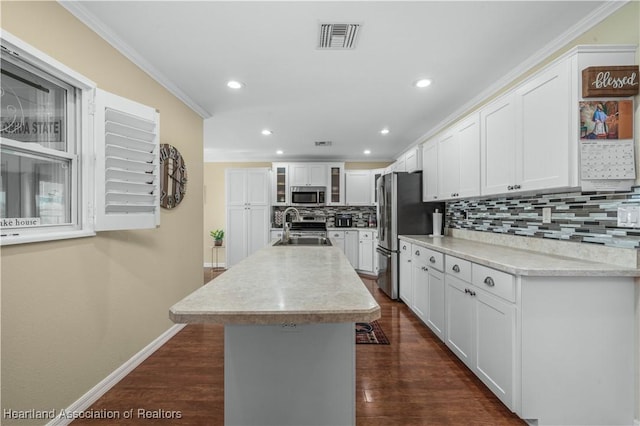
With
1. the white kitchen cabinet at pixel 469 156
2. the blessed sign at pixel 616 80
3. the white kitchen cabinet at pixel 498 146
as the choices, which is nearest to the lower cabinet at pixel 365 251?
the white kitchen cabinet at pixel 469 156

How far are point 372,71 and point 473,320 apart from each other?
2234mm

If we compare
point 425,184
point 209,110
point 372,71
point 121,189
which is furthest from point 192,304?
point 425,184

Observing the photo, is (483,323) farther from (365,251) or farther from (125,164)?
(365,251)

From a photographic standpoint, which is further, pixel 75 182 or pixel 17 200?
pixel 75 182

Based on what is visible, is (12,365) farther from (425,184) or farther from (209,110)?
(425,184)

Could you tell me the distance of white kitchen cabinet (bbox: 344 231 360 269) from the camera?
5.90 meters

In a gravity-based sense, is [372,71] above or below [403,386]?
above

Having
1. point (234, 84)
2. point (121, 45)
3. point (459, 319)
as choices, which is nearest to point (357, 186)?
point (234, 84)

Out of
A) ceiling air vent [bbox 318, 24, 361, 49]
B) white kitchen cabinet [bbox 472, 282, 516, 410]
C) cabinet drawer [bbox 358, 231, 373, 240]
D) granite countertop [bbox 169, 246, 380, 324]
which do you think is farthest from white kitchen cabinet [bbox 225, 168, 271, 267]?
white kitchen cabinet [bbox 472, 282, 516, 410]

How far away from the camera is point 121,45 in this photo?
7.18 feet

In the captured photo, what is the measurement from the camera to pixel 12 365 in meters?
1.44

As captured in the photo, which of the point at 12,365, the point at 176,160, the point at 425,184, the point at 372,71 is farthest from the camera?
the point at 425,184

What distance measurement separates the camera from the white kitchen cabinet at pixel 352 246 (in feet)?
19.4

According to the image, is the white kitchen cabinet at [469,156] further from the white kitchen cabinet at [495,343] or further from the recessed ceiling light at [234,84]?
the recessed ceiling light at [234,84]
